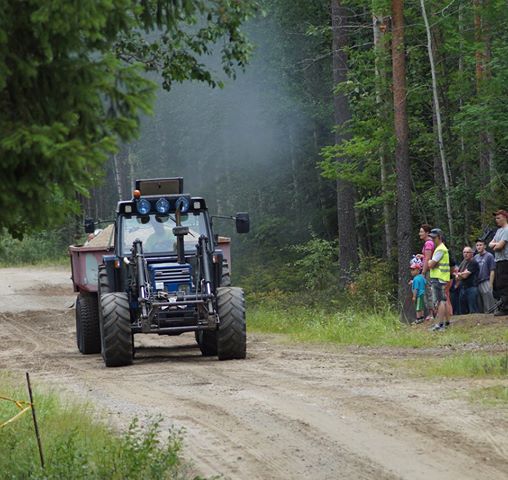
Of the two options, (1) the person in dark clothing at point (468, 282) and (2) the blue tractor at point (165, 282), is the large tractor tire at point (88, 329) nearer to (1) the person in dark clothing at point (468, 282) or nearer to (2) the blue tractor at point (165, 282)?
(2) the blue tractor at point (165, 282)

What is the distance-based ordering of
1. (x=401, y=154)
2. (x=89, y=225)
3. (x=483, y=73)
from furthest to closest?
1. (x=483, y=73)
2. (x=401, y=154)
3. (x=89, y=225)

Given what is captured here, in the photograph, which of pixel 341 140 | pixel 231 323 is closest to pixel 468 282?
pixel 231 323

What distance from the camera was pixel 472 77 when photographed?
26562mm

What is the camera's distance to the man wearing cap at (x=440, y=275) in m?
18.5

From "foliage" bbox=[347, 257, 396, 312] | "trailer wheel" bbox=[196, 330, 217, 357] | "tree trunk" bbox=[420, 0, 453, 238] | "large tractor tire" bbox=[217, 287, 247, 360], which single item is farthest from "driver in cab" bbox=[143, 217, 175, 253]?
"tree trunk" bbox=[420, 0, 453, 238]

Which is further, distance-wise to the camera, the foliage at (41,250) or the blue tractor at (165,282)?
the foliage at (41,250)

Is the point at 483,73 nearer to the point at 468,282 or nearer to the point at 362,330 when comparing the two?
the point at 468,282

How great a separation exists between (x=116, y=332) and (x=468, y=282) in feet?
25.7

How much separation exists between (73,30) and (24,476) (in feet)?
11.3

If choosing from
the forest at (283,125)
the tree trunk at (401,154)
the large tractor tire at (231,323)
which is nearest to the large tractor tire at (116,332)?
the large tractor tire at (231,323)

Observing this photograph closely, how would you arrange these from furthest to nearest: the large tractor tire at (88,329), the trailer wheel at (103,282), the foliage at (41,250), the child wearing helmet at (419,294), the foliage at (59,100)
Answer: the foliage at (41,250)
the child wearing helmet at (419,294)
the large tractor tire at (88,329)
the trailer wheel at (103,282)
the foliage at (59,100)

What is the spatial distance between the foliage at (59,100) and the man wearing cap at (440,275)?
12680 millimetres

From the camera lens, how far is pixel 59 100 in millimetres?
6078

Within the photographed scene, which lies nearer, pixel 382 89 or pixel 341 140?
pixel 382 89
